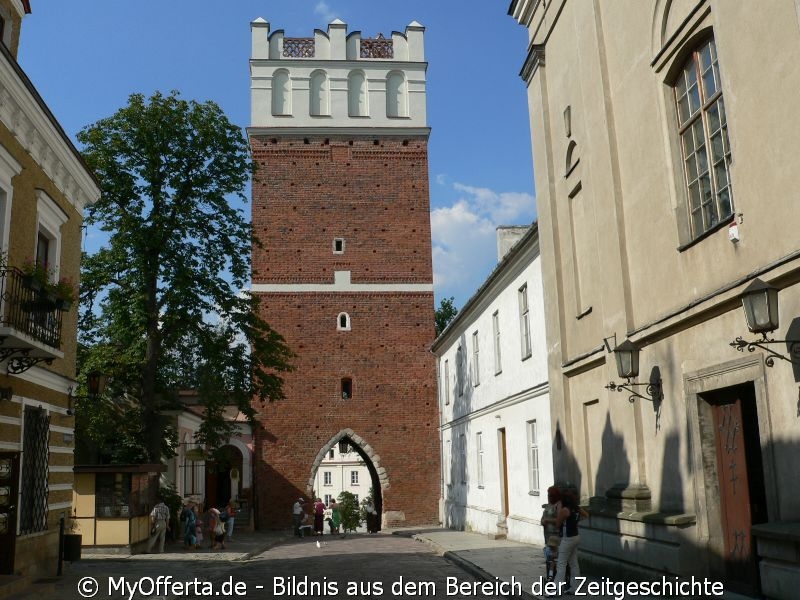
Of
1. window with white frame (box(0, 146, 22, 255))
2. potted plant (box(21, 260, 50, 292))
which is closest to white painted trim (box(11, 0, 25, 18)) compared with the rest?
window with white frame (box(0, 146, 22, 255))

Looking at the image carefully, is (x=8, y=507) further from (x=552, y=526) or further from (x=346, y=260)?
(x=346, y=260)

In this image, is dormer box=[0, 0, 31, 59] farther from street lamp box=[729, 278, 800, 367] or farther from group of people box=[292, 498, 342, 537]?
group of people box=[292, 498, 342, 537]

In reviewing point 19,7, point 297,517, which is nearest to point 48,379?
point 19,7

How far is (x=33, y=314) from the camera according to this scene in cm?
1129

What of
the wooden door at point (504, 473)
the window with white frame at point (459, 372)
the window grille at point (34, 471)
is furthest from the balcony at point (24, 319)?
the window with white frame at point (459, 372)

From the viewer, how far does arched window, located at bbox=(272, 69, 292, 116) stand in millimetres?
33281

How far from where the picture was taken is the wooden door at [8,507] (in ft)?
35.8

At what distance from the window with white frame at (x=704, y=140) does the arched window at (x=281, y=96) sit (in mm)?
25516

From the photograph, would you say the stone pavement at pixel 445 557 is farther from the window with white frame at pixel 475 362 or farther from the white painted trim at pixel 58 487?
the window with white frame at pixel 475 362

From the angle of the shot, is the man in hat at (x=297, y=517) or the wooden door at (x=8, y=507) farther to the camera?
the man in hat at (x=297, y=517)

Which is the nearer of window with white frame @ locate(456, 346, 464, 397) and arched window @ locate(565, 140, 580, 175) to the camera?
arched window @ locate(565, 140, 580, 175)

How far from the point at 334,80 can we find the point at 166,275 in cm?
1494

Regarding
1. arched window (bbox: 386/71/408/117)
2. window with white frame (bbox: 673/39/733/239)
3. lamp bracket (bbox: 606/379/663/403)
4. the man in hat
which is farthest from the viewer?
arched window (bbox: 386/71/408/117)

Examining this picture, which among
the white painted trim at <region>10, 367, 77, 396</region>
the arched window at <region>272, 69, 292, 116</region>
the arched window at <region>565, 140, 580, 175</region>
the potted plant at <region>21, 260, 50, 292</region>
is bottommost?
the white painted trim at <region>10, 367, 77, 396</region>
